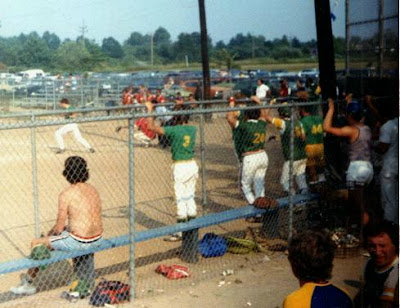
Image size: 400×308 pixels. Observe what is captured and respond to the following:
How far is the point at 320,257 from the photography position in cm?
312

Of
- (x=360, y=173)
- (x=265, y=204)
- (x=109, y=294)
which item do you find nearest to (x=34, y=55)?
(x=265, y=204)

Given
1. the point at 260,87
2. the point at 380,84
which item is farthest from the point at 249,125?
the point at 260,87

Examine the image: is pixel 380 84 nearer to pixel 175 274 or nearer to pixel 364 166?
pixel 364 166

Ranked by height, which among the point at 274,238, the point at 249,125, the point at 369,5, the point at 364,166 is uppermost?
the point at 369,5

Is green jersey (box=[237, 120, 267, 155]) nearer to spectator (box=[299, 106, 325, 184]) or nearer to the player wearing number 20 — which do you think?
spectator (box=[299, 106, 325, 184])

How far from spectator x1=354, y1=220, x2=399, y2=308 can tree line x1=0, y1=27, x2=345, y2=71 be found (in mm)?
59555

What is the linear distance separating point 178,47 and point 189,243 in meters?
111

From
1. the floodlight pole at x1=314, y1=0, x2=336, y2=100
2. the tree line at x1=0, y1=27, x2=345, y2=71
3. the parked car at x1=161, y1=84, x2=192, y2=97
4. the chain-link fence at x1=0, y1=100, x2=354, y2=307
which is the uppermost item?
the tree line at x1=0, y1=27, x2=345, y2=71

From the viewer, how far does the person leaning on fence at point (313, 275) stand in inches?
120

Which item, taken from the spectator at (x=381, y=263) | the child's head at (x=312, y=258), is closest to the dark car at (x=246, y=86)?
the spectator at (x=381, y=263)

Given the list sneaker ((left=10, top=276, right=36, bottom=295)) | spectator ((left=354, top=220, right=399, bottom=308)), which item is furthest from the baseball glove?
spectator ((left=354, top=220, right=399, bottom=308))

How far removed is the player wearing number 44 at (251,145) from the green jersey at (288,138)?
24cm

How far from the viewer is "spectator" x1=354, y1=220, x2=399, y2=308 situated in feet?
12.3

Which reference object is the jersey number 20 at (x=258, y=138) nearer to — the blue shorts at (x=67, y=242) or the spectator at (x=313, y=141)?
the spectator at (x=313, y=141)
